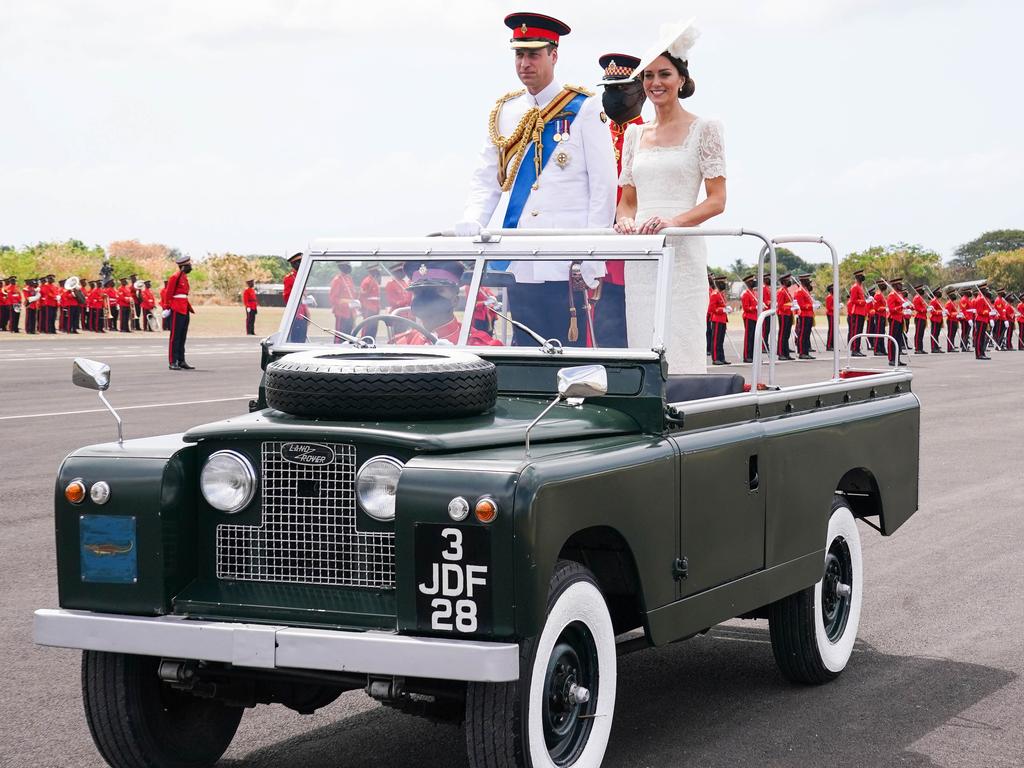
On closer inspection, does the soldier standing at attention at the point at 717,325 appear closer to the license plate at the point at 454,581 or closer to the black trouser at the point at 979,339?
the black trouser at the point at 979,339

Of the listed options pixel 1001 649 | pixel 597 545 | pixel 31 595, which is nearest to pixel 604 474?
pixel 597 545

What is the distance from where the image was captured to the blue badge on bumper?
4.55m

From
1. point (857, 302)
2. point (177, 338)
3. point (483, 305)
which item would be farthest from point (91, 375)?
point (857, 302)

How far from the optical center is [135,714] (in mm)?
4680

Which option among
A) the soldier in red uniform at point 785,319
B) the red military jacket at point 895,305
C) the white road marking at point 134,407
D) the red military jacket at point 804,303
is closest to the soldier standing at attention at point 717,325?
the soldier in red uniform at point 785,319

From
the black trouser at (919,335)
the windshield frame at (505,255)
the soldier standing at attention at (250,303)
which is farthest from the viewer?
the soldier standing at attention at (250,303)

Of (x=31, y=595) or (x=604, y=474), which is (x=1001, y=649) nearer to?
(x=604, y=474)

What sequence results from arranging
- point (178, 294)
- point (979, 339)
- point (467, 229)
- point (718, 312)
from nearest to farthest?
point (467, 229)
point (178, 294)
point (718, 312)
point (979, 339)

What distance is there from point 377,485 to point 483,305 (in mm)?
1555

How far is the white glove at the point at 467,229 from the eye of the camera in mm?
6047

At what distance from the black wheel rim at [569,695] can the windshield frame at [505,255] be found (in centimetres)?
125

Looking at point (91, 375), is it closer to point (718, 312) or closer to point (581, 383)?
point (581, 383)

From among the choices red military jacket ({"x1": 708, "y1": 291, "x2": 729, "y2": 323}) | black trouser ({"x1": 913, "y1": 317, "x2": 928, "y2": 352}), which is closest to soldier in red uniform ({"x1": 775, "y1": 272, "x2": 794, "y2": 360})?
red military jacket ({"x1": 708, "y1": 291, "x2": 729, "y2": 323})

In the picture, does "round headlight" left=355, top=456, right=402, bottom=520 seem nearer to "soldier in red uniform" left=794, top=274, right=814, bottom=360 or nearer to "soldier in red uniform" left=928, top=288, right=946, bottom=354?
"soldier in red uniform" left=794, top=274, right=814, bottom=360
